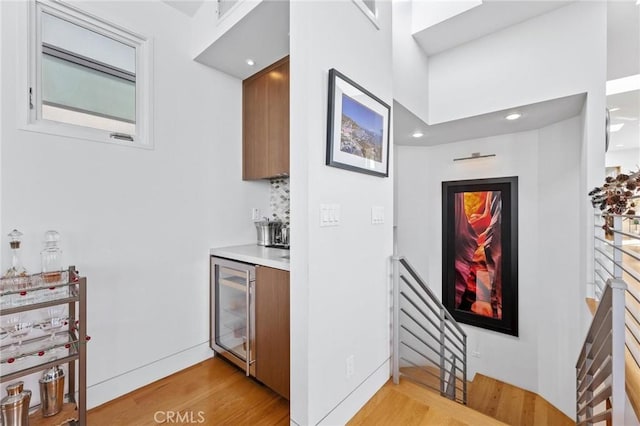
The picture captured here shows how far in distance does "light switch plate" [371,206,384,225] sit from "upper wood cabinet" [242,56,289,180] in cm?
81

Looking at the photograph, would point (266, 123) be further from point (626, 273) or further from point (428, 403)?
point (626, 273)

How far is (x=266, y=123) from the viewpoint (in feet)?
7.93

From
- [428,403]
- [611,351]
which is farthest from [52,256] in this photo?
[611,351]

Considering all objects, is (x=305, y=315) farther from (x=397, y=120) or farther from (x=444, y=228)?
(x=444, y=228)

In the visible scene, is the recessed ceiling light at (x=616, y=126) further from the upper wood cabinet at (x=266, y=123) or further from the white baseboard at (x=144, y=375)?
the white baseboard at (x=144, y=375)

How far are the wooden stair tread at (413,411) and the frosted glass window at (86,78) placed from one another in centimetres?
252

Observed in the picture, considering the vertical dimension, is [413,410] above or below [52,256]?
below

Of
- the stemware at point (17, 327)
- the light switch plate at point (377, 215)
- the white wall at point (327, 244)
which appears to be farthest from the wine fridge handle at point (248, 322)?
the stemware at point (17, 327)

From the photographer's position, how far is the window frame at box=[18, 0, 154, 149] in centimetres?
159

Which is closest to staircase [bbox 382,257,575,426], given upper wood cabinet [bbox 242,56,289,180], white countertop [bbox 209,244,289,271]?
white countertop [bbox 209,244,289,271]

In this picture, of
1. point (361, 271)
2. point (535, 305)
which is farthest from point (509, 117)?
point (361, 271)

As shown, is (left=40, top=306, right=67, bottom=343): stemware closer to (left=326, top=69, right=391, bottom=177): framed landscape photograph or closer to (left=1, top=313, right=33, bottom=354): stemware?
(left=1, top=313, right=33, bottom=354): stemware

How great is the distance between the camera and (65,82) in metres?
1.74

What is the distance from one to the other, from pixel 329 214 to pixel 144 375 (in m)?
1.77
